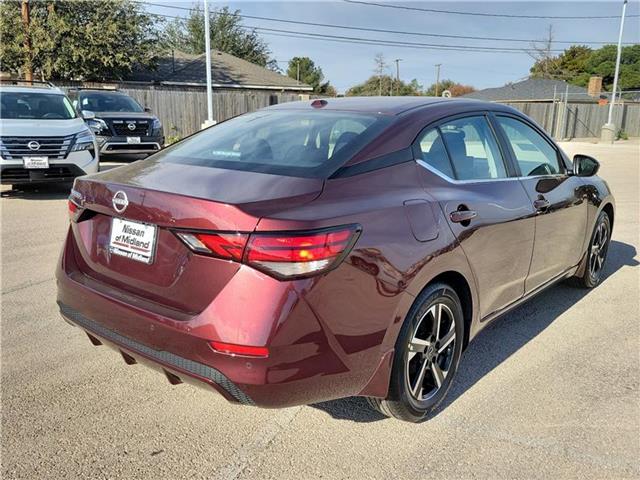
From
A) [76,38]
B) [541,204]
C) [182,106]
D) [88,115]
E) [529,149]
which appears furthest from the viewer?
[76,38]

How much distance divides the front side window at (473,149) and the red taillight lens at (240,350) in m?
1.62

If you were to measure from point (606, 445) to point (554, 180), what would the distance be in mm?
1968

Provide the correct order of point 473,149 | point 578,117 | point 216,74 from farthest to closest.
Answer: point 578,117 < point 216,74 < point 473,149

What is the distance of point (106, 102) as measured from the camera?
14484mm

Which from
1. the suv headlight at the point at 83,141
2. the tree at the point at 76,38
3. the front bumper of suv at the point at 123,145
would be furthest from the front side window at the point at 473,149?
the tree at the point at 76,38

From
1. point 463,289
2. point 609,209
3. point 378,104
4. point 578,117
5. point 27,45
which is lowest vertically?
point 463,289

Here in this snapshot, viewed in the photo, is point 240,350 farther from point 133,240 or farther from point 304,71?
point 304,71

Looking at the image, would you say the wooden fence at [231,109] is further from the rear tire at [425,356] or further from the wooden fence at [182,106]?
the rear tire at [425,356]

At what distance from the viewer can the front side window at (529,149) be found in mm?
3812

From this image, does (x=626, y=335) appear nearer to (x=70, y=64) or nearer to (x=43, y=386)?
(x=43, y=386)

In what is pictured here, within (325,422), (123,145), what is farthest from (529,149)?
(123,145)

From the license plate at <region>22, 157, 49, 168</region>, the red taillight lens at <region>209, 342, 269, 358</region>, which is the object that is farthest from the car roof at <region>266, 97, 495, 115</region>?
the license plate at <region>22, 157, 49, 168</region>

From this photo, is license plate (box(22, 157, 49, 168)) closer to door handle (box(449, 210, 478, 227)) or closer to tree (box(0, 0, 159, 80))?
door handle (box(449, 210, 478, 227))

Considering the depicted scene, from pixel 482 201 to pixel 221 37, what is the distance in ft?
196
